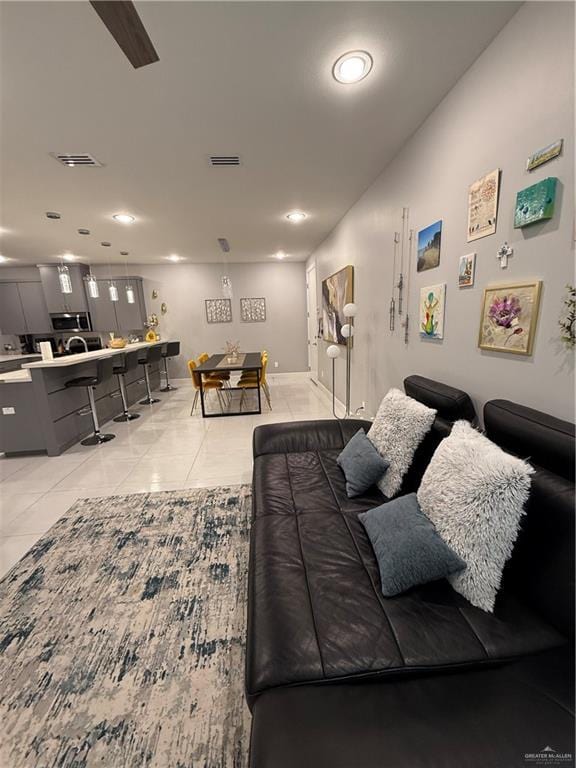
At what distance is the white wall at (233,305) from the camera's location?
6.82m

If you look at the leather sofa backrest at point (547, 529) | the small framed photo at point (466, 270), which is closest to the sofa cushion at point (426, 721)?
the leather sofa backrest at point (547, 529)

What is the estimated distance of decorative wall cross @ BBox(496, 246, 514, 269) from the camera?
146 cm

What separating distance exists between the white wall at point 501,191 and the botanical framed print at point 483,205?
35 mm

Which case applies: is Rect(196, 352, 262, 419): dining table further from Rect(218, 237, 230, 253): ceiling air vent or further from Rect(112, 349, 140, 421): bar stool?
Rect(218, 237, 230, 253): ceiling air vent

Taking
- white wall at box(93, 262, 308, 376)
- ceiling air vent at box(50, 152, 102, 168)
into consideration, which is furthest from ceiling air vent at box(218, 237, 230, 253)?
ceiling air vent at box(50, 152, 102, 168)

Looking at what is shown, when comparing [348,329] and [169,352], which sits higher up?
[348,329]

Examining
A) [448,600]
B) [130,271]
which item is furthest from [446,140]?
[130,271]

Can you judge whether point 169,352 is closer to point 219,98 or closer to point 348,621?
point 219,98

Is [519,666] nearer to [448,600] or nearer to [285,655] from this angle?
[448,600]

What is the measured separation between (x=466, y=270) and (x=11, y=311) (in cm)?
808

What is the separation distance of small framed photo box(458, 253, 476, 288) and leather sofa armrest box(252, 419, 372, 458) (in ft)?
4.05

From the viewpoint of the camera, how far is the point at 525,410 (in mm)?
1295

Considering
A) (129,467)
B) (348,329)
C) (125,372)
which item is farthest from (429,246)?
(125,372)

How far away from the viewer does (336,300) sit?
4.41 meters
